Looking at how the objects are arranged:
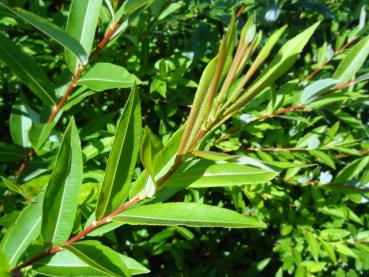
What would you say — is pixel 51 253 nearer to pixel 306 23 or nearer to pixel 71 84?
pixel 71 84

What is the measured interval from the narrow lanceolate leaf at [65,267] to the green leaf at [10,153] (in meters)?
0.65

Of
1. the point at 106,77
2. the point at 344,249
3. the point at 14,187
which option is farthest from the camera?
the point at 344,249

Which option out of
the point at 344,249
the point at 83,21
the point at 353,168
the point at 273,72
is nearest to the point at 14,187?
the point at 83,21

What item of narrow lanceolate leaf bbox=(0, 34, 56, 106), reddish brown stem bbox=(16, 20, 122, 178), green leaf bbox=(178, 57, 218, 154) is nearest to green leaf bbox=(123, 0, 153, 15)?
reddish brown stem bbox=(16, 20, 122, 178)

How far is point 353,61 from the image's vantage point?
4.79 ft

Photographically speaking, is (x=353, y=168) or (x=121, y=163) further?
(x=353, y=168)

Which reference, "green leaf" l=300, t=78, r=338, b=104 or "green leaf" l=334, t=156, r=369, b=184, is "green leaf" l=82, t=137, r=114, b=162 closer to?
"green leaf" l=300, t=78, r=338, b=104

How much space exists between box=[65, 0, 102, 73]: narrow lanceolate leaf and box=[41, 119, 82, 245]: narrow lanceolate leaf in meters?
0.46

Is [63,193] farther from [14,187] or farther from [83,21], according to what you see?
[83,21]

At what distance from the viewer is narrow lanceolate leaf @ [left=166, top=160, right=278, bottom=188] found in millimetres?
920

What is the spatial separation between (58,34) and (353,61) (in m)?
0.95

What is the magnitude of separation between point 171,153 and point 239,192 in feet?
2.95

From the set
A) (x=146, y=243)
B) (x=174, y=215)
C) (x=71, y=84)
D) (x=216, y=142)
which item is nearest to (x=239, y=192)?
(x=216, y=142)

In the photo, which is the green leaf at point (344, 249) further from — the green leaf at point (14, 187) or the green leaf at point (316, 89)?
the green leaf at point (14, 187)
